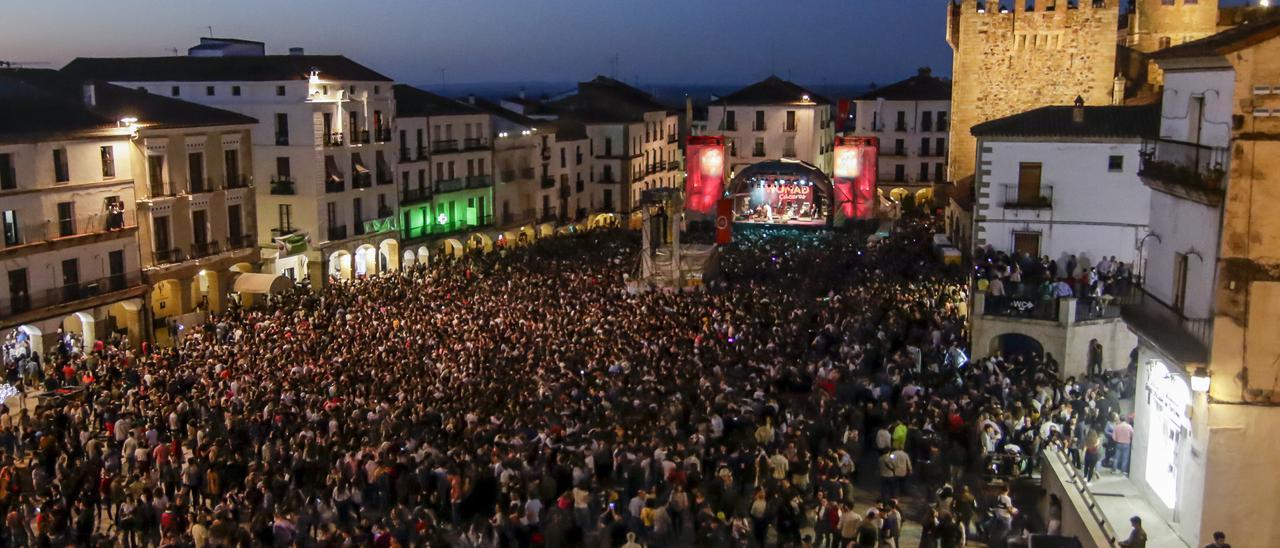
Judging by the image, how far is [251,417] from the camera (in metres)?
20.3

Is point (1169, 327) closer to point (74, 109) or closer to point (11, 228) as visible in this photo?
point (11, 228)

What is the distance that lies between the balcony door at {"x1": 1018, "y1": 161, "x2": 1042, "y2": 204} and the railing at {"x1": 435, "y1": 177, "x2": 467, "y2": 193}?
2749 cm

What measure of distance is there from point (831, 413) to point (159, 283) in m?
24.9

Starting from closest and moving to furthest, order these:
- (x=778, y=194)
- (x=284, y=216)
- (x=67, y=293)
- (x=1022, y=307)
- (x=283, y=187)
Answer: (x=1022, y=307) → (x=67, y=293) → (x=283, y=187) → (x=284, y=216) → (x=778, y=194)

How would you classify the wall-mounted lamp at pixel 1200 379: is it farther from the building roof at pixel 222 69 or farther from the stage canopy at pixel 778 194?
the stage canopy at pixel 778 194

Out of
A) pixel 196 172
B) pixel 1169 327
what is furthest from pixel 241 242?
pixel 1169 327

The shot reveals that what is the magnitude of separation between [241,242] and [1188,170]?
31.7 metres

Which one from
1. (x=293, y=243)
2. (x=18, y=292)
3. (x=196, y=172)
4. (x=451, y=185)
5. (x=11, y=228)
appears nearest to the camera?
(x=18, y=292)

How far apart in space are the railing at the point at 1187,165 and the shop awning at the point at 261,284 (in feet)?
87.5

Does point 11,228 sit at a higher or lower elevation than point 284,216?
higher

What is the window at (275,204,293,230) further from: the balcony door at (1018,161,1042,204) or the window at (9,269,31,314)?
the balcony door at (1018,161,1042,204)

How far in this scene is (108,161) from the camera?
113 feet

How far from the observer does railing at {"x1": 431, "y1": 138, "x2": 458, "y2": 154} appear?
5224 centimetres

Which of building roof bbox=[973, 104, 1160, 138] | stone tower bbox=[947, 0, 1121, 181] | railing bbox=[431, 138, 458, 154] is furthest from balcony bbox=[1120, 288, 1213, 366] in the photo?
railing bbox=[431, 138, 458, 154]
